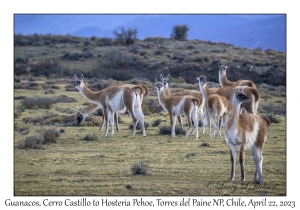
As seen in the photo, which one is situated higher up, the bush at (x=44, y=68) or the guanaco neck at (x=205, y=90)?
the bush at (x=44, y=68)

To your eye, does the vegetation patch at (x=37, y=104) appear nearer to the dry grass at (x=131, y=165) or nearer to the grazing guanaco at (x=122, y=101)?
the dry grass at (x=131, y=165)

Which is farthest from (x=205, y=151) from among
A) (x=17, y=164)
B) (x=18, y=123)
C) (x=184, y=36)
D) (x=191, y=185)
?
(x=184, y=36)

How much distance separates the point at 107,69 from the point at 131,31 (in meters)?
17.1

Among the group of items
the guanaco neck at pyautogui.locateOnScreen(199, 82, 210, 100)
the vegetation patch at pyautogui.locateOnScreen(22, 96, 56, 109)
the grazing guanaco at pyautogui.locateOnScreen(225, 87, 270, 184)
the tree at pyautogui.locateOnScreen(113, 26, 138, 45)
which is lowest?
the grazing guanaco at pyautogui.locateOnScreen(225, 87, 270, 184)

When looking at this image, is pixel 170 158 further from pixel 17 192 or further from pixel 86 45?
pixel 86 45

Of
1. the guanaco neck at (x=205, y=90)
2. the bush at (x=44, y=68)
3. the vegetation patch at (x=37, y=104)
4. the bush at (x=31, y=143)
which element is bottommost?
the bush at (x=31, y=143)

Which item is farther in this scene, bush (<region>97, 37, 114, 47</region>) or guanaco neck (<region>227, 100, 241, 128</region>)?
bush (<region>97, 37, 114, 47</region>)

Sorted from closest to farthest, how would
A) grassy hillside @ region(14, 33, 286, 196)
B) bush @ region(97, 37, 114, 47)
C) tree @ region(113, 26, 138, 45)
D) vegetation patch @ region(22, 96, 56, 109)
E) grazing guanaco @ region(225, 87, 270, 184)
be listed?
grazing guanaco @ region(225, 87, 270, 184)
grassy hillside @ region(14, 33, 286, 196)
vegetation patch @ region(22, 96, 56, 109)
bush @ region(97, 37, 114, 47)
tree @ region(113, 26, 138, 45)

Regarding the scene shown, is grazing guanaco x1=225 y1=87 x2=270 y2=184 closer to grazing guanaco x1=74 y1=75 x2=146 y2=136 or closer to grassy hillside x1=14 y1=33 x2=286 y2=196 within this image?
grassy hillside x1=14 y1=33 x2=286 y2=196

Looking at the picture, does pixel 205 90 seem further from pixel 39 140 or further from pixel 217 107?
pixel 39 140

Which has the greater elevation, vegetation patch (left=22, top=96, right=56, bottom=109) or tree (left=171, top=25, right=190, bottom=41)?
tree (left=171, top=25, right=190, bottom=41)

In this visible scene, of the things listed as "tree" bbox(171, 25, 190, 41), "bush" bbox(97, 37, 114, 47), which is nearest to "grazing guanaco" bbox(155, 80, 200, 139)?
"bush" bbox(97, 37, 114, 47)

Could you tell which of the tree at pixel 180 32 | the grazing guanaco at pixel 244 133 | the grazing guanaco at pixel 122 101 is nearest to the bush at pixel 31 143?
the grazing guanaco at pixel 122 101

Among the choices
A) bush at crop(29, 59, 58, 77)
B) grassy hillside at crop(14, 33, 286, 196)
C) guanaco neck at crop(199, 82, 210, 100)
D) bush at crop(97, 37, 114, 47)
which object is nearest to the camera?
grassy hillside at crop(14, 33, 286, 196)
